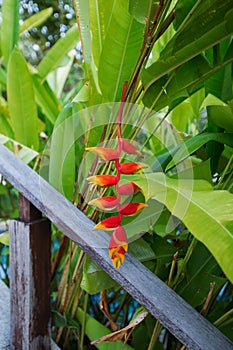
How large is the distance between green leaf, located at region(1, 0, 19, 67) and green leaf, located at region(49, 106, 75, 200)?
449 mm

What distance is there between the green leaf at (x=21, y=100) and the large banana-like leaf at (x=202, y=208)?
562mm

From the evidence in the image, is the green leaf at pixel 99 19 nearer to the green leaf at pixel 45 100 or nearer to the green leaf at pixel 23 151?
the green leaf at pixel 23 151

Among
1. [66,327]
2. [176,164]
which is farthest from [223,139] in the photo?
[66,327]

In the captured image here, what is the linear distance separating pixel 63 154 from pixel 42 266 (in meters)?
0.24

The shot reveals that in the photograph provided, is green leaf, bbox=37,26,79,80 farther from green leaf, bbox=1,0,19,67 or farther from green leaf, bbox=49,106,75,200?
green leaf, bbox=49,106,75,200

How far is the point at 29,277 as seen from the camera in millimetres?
909

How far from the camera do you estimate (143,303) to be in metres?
0.72

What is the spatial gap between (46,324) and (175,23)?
0.65 metres

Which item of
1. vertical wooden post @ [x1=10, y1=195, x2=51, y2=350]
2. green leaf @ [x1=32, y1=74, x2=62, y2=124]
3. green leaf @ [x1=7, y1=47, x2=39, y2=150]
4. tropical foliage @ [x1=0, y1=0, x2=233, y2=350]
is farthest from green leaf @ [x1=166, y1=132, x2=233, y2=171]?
green leaf @ [x1=32, y1=74, x2=62, y2=124]

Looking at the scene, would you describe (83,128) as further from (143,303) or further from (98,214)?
(143,303)

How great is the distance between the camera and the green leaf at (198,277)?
2.64 ft

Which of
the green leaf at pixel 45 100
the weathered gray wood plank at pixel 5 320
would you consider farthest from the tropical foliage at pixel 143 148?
the green leaf at pixel 45 100

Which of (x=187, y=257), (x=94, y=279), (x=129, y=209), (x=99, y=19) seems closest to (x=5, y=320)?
(x=94, y=279)

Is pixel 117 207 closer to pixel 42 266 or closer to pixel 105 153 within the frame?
pixel 105 153
